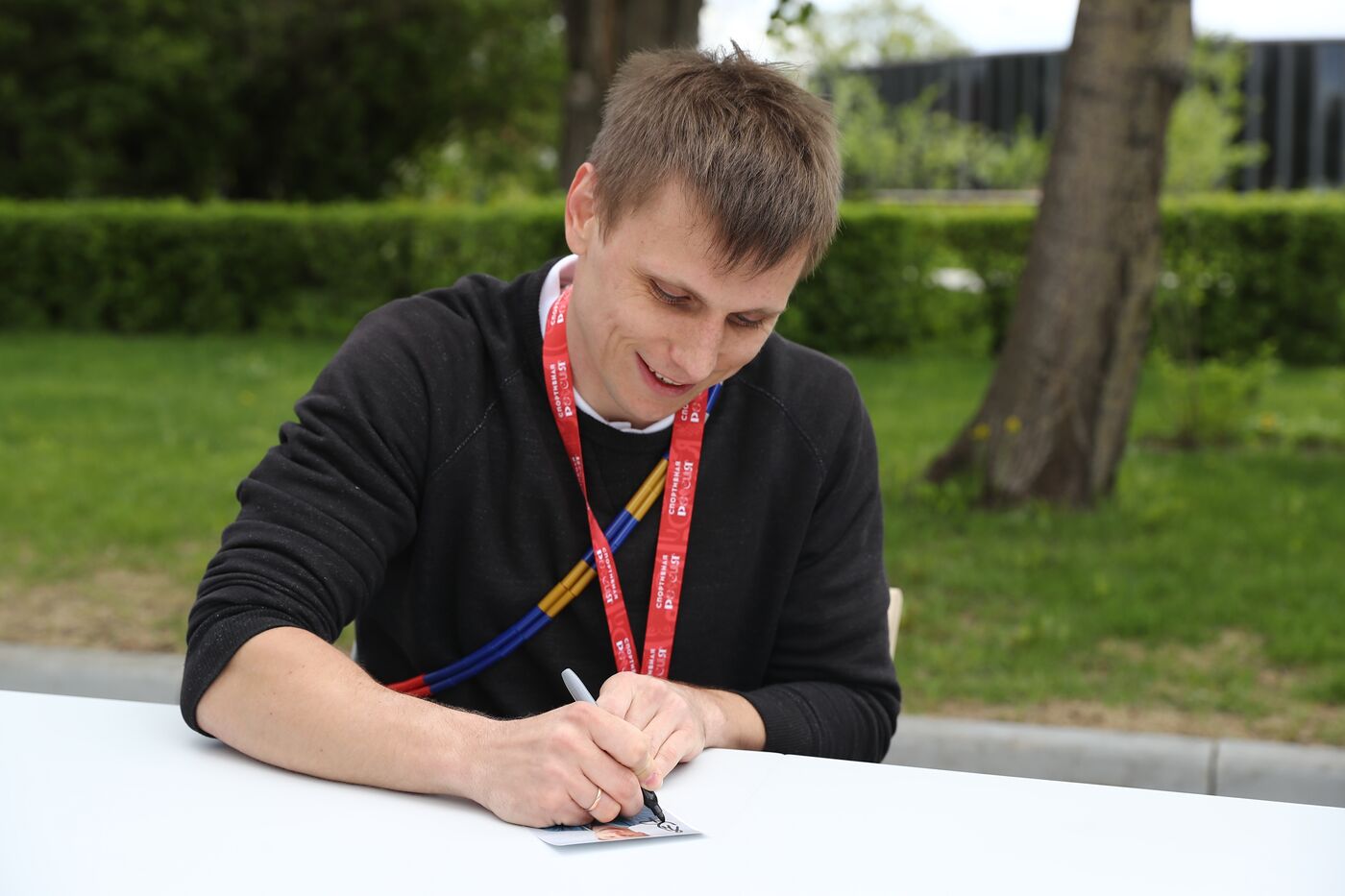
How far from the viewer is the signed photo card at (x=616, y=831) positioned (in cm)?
161

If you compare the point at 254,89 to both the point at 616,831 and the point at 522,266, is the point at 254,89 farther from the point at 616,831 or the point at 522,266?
the point at 616,831

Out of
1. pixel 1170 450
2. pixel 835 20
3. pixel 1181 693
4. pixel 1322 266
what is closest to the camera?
pixel 1181 693

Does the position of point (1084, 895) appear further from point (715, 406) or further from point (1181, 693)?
point (1181, 693)

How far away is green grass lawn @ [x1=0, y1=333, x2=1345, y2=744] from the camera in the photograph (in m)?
4.40

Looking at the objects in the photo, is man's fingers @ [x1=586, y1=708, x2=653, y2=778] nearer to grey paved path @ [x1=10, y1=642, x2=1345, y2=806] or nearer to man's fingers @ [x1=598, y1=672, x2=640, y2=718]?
man's fingers @ [x1=598, y1=672, x2=640, y2=718]

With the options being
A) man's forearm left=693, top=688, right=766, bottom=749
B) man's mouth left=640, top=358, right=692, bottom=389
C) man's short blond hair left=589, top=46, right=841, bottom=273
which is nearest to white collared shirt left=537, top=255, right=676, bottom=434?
man's mouth left=640, top=358, right=692, bottom=389

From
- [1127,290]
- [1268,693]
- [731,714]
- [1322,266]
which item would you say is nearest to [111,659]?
[731,714]

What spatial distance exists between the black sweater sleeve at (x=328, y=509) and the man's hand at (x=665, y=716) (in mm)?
435

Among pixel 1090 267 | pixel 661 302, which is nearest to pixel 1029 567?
pixel 1090 267

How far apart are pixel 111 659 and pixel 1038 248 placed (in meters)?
3.90

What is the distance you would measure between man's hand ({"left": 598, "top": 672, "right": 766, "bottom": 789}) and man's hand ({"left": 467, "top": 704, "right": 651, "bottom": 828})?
0.14 feet

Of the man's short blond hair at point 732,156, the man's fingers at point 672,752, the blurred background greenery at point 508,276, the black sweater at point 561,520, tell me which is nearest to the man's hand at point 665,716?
the man's fingers at point 672,752

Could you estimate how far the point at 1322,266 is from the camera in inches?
458

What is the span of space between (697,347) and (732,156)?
10.5 inches
